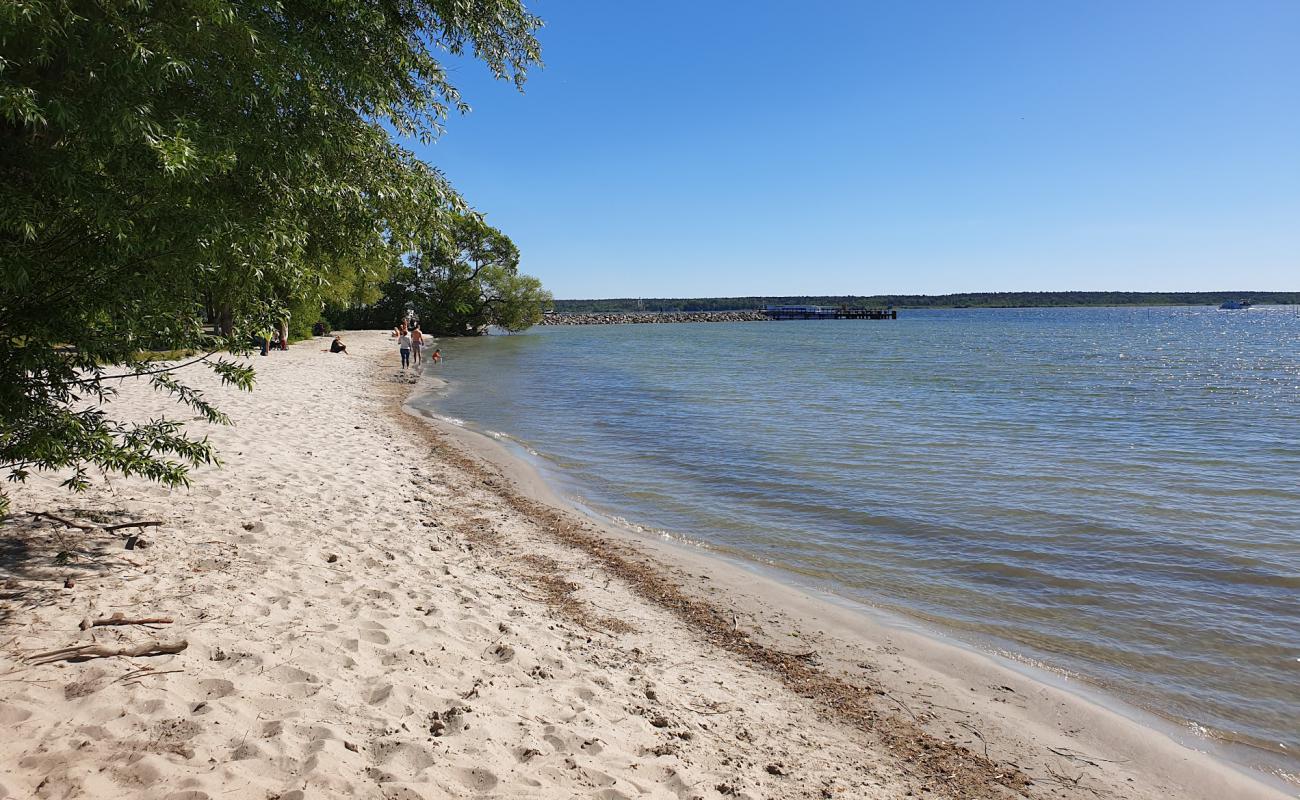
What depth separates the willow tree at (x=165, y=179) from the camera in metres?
3.89

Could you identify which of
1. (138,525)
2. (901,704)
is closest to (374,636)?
(138,525)

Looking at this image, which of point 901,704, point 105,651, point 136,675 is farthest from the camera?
point 901,704

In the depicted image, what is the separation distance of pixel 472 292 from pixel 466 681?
71820 mm

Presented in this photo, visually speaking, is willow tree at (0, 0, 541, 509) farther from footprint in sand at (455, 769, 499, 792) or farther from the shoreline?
the shoreline

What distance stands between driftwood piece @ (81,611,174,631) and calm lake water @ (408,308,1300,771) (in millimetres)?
6087

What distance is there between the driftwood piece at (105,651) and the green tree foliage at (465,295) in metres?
66.9

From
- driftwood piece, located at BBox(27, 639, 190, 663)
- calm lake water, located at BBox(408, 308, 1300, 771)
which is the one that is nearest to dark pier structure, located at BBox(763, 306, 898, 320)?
calm lake water, located at BBox(408, 308, 1300, 771)

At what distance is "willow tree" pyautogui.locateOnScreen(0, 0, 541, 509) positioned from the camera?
3.89 metres

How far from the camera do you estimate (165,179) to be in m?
3.84

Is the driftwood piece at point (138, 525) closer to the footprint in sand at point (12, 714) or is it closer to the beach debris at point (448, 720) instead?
the footprint in sand at point (12, 714)

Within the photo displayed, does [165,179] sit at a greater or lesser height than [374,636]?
greater

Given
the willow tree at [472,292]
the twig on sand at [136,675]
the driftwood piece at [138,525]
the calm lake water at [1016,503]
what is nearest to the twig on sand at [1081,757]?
the calm lake water at [1016,503]

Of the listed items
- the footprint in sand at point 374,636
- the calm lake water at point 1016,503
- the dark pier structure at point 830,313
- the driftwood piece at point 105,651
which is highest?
the driftwood piece at point 105,651

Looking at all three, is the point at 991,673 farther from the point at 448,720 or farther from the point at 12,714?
the point at 12,714
